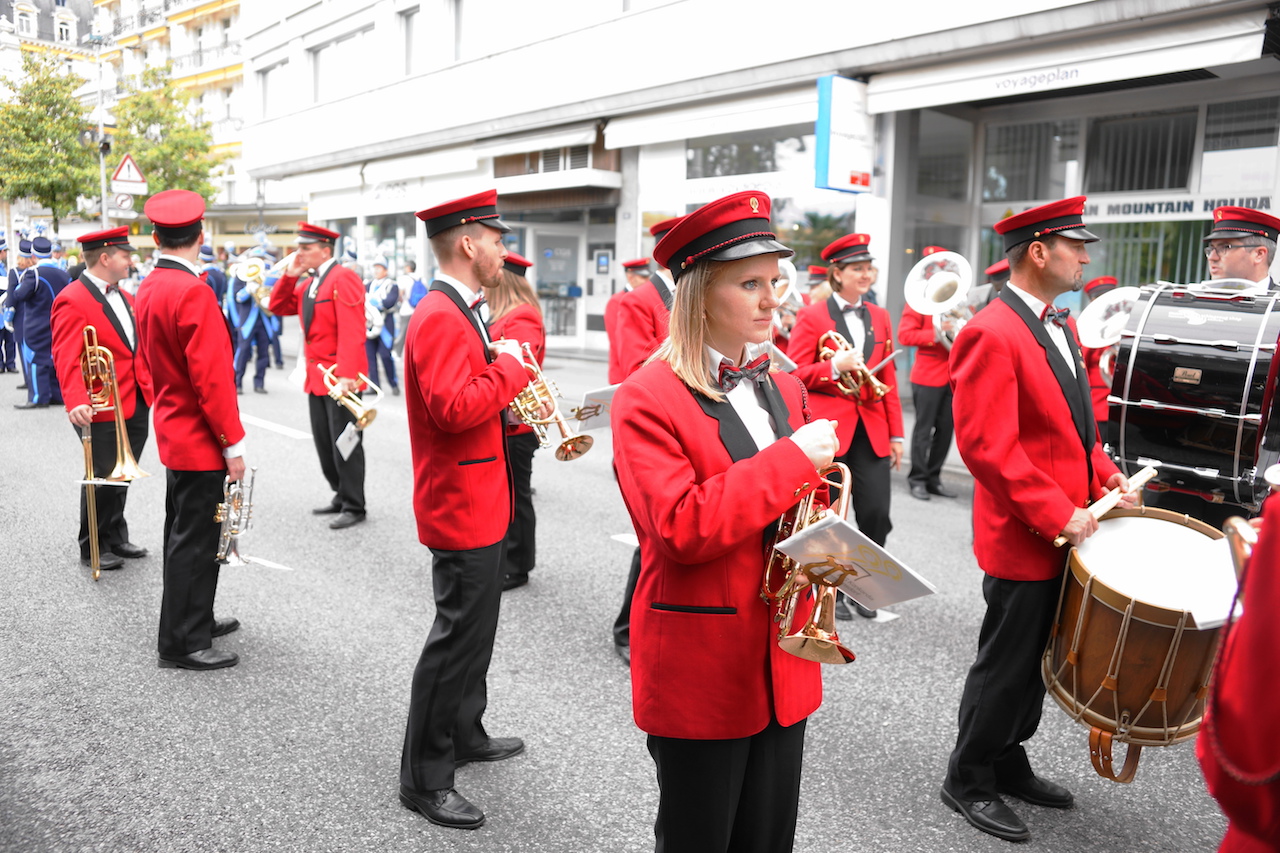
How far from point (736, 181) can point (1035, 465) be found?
44.9 ft

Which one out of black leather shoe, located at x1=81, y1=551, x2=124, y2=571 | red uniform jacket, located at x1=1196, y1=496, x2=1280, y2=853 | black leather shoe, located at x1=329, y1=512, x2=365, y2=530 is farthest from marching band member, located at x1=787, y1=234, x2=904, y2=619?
black leather shoe, located at x1=81, y1=551, x2=124, y2=571

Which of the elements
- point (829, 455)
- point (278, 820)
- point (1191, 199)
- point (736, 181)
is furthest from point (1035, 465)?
point (736, 181)

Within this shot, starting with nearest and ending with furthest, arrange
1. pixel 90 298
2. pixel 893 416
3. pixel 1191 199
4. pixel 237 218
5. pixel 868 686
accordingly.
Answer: pixel 868 686
pixel 893 416
pixel 90 298
pixel 1191 199
pixel 237 218

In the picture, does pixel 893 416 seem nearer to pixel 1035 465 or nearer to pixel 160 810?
pixel 1035 465

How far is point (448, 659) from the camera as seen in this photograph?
134 inches

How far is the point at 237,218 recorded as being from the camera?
43.2 m

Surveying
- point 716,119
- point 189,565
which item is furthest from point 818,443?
point 716,119

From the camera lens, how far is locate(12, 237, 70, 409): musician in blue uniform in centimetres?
1240

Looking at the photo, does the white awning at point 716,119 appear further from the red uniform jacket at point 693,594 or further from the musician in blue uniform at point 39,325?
the red uniform jacket at point 693,594

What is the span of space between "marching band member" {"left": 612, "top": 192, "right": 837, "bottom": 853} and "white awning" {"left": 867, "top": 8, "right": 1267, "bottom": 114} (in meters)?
9.81

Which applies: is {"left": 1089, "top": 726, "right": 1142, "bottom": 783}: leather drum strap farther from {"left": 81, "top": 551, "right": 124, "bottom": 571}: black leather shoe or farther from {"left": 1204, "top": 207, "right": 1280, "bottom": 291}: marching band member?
{"left": 81, "top": 551, "right": 124, "bottom": 571}: black leather shoe

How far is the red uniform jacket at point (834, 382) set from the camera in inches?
→ 208

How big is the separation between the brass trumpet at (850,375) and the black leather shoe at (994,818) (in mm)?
2410

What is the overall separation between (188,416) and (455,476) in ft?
5.95
